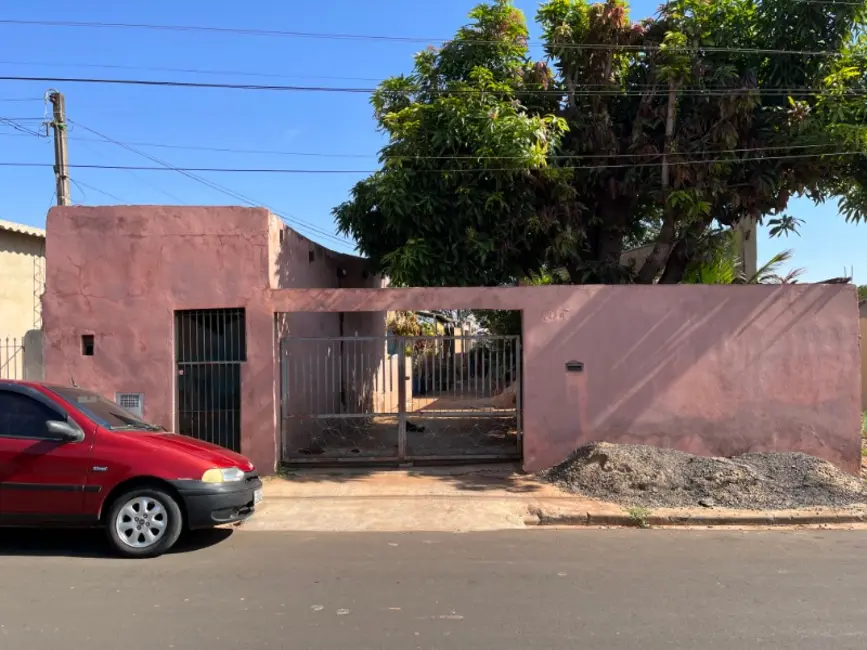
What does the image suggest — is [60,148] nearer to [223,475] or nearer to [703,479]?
[223,475]

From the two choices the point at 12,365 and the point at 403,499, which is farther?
A: the point at 12,365

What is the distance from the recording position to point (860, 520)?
748cm

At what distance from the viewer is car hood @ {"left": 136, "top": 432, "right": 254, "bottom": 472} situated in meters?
6.18

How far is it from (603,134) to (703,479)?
19.5 feet

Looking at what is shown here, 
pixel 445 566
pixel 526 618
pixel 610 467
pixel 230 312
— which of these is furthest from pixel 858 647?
pixel 230 312

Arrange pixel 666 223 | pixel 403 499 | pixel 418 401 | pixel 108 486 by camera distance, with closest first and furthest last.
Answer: pixel 108 486 → pixel 403 499 → pixel 418 401 → pixel 666 223

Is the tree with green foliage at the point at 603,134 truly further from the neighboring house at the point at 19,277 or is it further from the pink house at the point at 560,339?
the neighboring house at the point at 19,277

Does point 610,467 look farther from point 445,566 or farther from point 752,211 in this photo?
point 752,211

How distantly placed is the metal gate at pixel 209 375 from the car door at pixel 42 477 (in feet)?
11.8

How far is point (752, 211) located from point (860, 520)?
5.71 meters

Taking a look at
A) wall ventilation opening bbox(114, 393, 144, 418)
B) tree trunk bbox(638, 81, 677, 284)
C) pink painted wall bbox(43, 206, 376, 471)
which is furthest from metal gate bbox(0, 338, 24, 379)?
tree trunk bbox(638, 81, 677, 284)

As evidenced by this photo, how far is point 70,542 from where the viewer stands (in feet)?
20.9

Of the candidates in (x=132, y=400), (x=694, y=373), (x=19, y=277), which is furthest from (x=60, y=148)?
(x=694, y=373)

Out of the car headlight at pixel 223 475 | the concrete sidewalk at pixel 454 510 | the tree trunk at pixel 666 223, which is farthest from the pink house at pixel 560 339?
the car headlight at pixel 223 475
